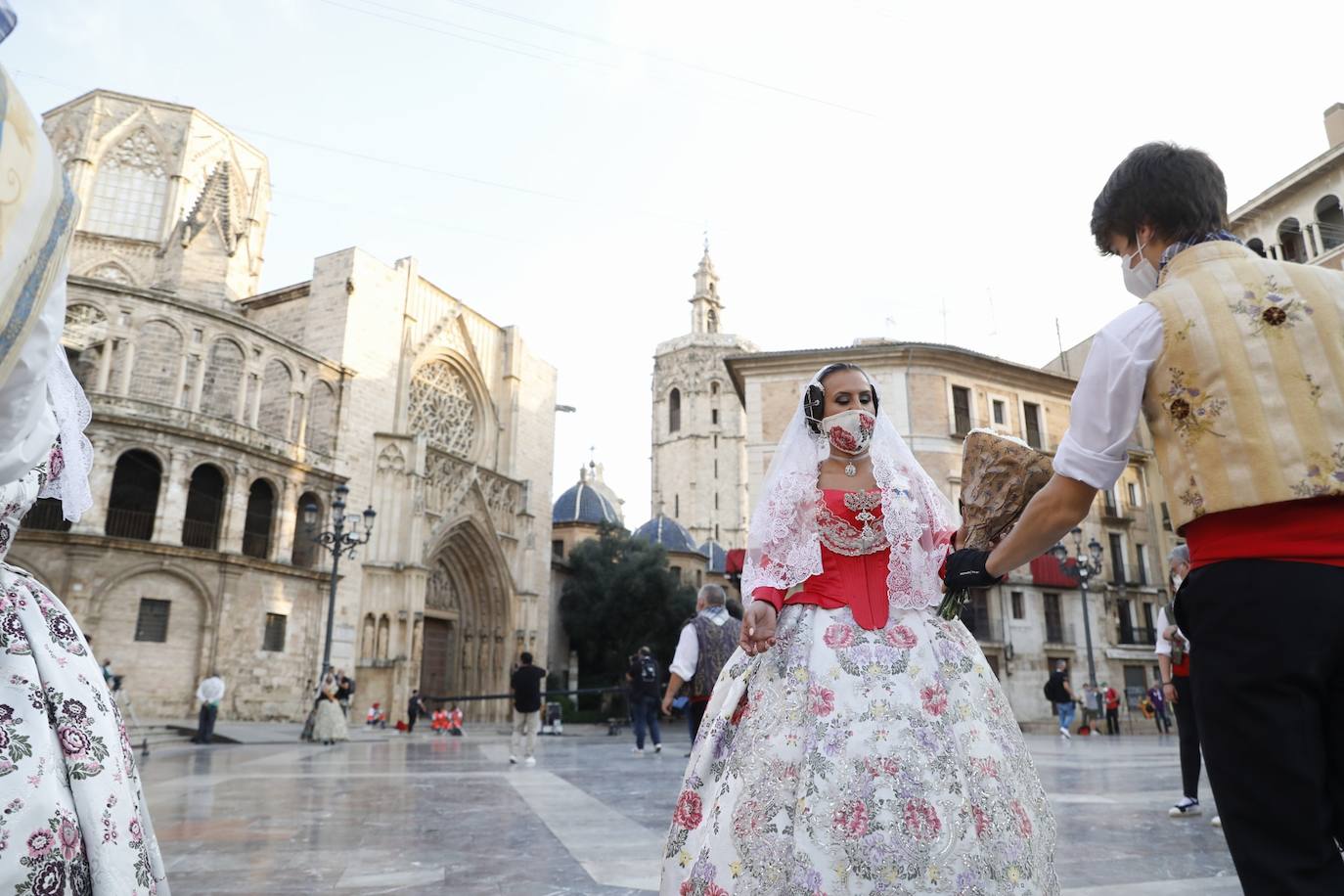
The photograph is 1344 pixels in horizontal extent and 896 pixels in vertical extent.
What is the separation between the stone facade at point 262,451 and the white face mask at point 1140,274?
22770mm

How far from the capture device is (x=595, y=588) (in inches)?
1452

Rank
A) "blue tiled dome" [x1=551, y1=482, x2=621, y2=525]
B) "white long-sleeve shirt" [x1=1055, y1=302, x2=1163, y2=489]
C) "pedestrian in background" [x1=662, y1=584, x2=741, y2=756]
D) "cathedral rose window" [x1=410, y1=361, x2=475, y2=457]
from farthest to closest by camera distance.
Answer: "blue tiled dome" [x1=551, y1=482, x2=621, y2=525], "cathedral rose window" [x1=410, y1=361, x2=475, y2=457], "pedestrian in background" [x1=662, y1=584, x2=741, y2=756], "white long-sleeve shirt" [x1=1055, y1=302, x2=1163, y2=489]

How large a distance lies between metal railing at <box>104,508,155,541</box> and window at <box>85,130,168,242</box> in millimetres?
13033

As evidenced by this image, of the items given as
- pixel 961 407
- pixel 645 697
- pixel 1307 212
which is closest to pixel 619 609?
pixel 961 407

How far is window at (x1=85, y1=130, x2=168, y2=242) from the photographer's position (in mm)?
30078

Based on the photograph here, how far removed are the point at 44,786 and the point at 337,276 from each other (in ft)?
94.0

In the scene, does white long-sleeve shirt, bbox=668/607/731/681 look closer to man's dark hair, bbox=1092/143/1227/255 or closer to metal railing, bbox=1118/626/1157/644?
man's dark hair, bbox=1092/143/1227/255

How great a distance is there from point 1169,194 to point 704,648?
6364mm

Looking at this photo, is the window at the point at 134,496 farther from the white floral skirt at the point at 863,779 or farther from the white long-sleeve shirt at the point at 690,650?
the white floral skirt at the point at 863,779

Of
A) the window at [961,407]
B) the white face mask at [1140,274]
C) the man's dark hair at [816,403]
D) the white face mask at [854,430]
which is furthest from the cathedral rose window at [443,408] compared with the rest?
the white face mask at [1140,274]

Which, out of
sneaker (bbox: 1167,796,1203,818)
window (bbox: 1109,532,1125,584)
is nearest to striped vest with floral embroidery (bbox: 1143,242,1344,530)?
sneaker (bbox: 1167,796,1203,818)

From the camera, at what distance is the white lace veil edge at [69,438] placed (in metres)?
2.04

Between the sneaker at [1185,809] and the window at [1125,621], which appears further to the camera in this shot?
the window at [1125,621]

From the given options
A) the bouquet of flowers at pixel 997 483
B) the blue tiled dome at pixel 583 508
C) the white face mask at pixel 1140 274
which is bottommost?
the bouquet of flowers at pixel 997 483
